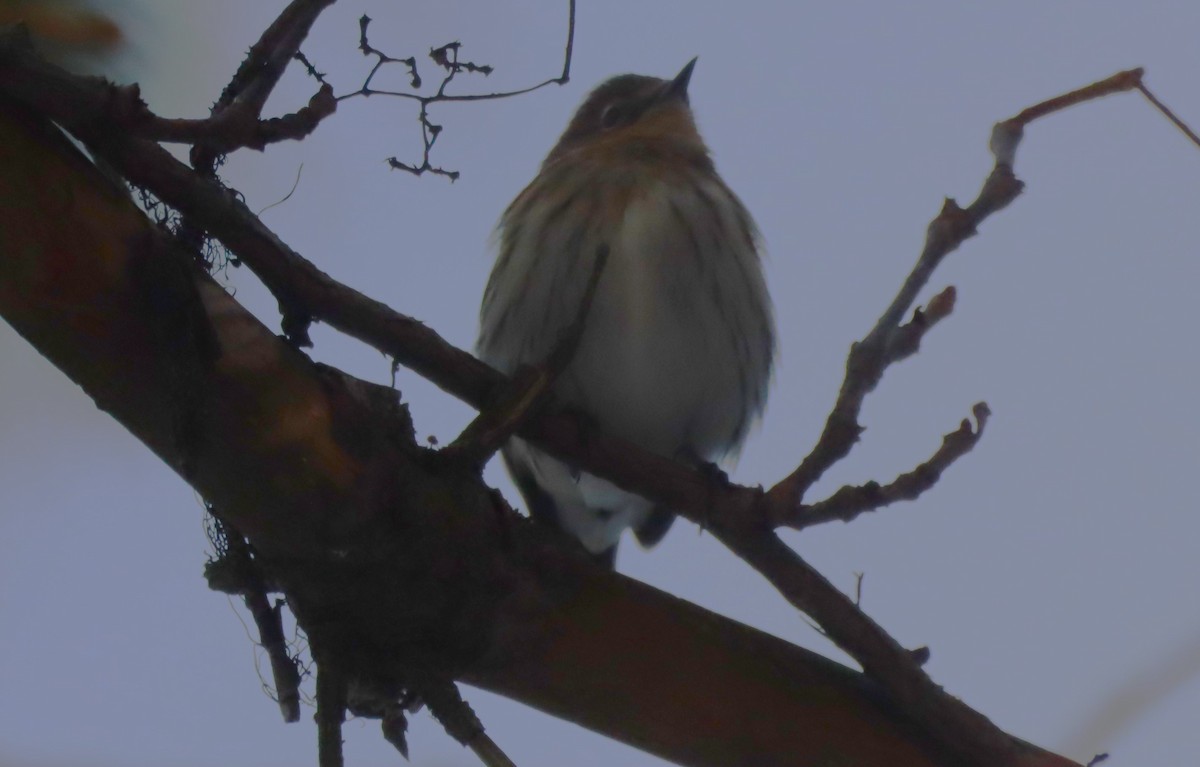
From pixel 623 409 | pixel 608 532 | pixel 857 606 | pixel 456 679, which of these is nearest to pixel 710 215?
pixel 623 409

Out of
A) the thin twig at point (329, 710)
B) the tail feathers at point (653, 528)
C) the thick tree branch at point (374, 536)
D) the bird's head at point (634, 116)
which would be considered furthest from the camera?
the bird's head at point (634, 116)

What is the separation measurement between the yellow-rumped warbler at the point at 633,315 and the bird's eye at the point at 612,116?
0.76m

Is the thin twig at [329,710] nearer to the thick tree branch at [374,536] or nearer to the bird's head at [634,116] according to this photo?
the thick tree branch at [374,536]

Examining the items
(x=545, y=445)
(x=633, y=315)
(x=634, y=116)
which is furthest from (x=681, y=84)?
(x=545, y=445)

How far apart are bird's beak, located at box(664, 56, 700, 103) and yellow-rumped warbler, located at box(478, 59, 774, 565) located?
2.58 feet

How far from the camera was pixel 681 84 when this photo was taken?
466cm

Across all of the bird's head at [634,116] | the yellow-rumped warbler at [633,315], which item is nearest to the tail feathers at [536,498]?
the yellow-rumped warbler at [633,315]

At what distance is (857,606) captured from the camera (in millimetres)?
2342

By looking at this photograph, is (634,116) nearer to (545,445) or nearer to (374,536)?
(545,445)

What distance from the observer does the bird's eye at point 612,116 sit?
15.2 ft

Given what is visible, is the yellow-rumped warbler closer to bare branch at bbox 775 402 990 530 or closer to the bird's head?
the bird's head

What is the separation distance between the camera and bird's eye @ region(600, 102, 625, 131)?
464cm

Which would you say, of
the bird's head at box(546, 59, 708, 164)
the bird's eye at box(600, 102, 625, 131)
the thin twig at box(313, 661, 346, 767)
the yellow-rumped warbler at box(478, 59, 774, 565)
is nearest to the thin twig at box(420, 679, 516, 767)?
the thin twig at box(313, 661, 346, 767)

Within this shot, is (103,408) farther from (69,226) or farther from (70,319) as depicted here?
(69,226)
